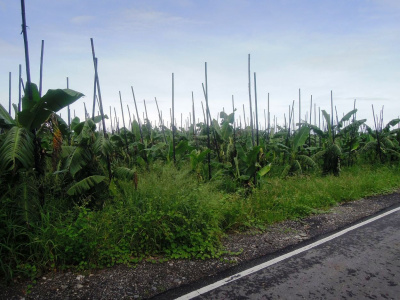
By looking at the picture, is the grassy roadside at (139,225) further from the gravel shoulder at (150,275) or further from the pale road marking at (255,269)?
the pale road marking at (255,269)

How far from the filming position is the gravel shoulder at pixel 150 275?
3.30m

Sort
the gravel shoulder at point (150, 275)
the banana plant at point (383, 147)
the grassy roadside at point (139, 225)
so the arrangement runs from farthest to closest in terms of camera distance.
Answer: the banana plant at point (383, 147) → the grassy roadside at point (139, 225) → the gravel shoulder at point (150, 275)

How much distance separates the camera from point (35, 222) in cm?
421

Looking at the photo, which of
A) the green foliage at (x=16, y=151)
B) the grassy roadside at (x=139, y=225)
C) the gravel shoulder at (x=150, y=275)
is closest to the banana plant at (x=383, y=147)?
the grassy roadside at (x=139, y=225)

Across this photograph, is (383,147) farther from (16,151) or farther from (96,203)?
(16,151)

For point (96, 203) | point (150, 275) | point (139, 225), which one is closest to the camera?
point (150, 275)

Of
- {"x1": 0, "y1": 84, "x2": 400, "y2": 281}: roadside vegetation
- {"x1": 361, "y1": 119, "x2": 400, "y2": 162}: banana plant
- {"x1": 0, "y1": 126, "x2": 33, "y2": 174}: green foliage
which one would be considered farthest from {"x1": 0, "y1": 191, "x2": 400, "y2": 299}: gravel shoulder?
{"x1": 361, "y1": 119, "x2": 400, "y2": 162}: banana plant

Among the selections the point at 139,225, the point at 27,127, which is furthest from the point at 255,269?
the point at 27,127

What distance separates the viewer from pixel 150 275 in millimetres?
3689

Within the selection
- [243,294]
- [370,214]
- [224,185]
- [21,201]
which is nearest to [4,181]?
[21,201]

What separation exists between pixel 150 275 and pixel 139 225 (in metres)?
0.89

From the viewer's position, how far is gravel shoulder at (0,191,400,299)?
330 centimetres

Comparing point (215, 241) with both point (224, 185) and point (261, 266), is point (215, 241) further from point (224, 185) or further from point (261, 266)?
point (224, 185)

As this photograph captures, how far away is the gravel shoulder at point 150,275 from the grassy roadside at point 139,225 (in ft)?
0.56
